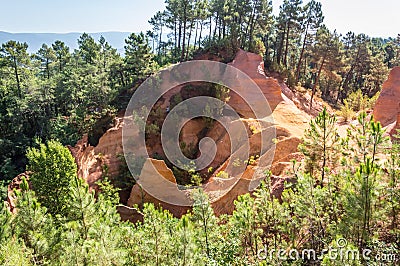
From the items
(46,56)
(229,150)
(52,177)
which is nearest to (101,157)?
(52,177)

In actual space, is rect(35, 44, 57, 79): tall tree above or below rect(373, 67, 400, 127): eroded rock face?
above

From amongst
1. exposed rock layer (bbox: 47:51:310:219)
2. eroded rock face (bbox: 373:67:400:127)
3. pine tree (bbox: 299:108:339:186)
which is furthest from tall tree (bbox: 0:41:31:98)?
eroded rock face (bbox: 373:67:400:127)

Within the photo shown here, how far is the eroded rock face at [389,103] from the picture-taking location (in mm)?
22141

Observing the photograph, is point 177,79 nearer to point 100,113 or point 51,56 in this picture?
point 100,113

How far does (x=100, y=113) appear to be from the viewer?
90.9ft

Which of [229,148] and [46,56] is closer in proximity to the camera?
[229,148]

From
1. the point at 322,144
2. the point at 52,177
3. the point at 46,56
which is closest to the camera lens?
the point at 322,144

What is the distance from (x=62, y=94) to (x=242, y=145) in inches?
1074

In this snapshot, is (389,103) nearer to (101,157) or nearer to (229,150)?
(229,150)

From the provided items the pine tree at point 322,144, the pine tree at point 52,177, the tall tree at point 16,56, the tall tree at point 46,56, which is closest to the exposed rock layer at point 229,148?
the pine tree at point 322,144

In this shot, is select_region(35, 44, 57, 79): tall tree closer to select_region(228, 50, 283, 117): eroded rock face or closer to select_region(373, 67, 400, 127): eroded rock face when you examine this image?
select_region(228, 50, 283, 117): eroded rock face

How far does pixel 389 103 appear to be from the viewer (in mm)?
22688

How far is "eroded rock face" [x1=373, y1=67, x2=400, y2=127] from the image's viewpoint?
22.1 metres

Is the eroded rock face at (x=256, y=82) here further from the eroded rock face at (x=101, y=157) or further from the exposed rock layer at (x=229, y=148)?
the eroded rock face at (x=101, y=157)
